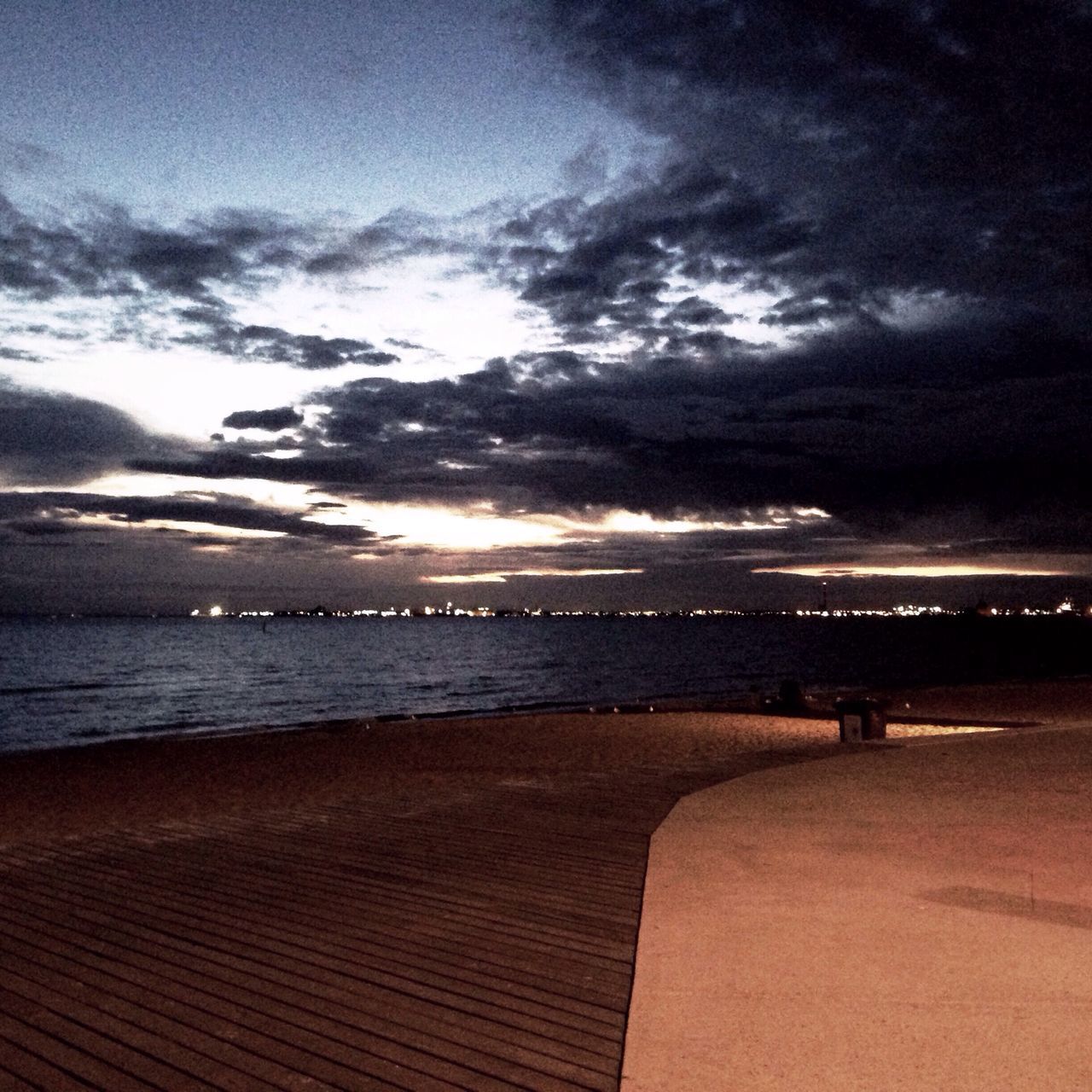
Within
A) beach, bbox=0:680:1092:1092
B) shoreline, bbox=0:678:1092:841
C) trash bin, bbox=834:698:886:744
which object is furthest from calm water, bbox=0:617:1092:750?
beach, bbox=0:680:1092:1092

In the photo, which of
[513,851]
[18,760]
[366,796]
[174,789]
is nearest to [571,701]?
[18,760]

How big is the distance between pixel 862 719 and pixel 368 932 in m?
12.9

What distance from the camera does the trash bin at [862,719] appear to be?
56.4ft

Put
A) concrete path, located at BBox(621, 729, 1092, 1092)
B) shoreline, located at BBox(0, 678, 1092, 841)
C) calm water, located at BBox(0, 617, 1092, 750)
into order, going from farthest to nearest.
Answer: calm water, located at BBox(0, 617, 1092, 750)
shoreline, located at BBox(0, 678, 1092, 841)
concrete path, located at BBox(621, 729, 1092, 1092)

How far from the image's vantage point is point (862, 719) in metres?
17.3

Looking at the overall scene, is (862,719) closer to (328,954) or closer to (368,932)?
(368,932)

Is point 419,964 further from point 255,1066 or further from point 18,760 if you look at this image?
point 18,760

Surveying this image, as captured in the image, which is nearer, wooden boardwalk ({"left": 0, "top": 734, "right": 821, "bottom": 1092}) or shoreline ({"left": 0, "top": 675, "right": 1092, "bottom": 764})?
wooden boardwalk ({"left": 0, "top": 734, "right": 821, "bottom": 1092})

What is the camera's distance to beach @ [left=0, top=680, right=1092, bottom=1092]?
4.43 m

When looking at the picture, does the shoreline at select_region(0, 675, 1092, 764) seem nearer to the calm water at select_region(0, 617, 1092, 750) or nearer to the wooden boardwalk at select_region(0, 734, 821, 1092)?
the calm water at select_region(0, 617, 1092, 750)

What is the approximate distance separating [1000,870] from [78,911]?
6.47m

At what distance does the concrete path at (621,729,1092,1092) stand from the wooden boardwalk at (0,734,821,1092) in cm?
32

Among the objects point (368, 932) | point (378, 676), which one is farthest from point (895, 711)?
point (378, 676)

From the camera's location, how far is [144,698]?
4875cm
